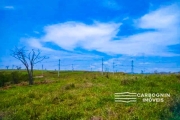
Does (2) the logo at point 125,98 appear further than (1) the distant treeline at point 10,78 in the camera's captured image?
No

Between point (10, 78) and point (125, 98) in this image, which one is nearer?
point (125, 98)

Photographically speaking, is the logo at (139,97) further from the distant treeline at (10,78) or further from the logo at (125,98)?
the distant treeline at (10,78)

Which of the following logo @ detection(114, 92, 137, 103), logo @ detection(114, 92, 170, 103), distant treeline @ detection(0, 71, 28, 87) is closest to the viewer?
logo @ detection(114, 92, 170, 103)

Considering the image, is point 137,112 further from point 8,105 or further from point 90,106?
point 8,105

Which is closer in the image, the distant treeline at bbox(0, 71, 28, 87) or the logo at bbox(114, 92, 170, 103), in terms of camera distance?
the logo at bbox(114, 92, 170, 103)

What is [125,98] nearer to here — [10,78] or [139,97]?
[139,97]

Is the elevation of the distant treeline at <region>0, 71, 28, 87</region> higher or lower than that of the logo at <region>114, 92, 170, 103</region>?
higher

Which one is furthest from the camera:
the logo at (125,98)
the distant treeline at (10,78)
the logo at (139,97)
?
the distant treeline at (10,78)

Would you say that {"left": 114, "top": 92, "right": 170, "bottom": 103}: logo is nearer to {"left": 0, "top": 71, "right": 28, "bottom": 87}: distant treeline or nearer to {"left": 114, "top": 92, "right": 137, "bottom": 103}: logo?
{"left": 114, "top": 92, "right": 137, "bottom": 103}: logo

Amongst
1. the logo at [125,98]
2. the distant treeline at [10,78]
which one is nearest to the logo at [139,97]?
the logo at [125,98]

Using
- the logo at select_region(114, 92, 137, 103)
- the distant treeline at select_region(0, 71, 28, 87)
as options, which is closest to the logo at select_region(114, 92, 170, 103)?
the logo at select_region(114, 92, 137, 103)

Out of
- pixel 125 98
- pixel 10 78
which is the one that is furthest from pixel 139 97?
pixel 10 78

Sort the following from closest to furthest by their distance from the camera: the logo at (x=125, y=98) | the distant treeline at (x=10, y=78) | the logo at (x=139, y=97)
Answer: the logo at (x=139, y=97), the logo at (x=125, y=98), the distant treeline at (x=10, y=78)

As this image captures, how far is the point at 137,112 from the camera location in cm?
1252
